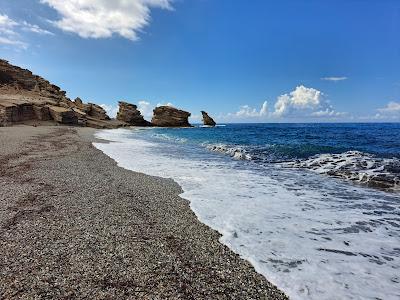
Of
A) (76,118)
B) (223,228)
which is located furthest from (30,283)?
(76,118)

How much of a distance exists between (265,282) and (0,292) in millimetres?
3653

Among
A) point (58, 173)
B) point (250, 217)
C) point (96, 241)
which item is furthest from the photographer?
point (58, 173)

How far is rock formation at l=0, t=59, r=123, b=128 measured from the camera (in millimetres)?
42625

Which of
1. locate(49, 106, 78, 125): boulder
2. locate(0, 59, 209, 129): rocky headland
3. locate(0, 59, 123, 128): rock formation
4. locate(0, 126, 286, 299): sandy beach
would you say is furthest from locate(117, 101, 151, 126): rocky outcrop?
locate(0, 126, 286, 299): sandy beach

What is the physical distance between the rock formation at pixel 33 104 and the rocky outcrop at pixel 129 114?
47.4 ft

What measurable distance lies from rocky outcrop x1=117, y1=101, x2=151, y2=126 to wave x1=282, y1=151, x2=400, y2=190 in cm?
7653

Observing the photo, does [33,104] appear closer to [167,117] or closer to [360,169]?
[360,169]

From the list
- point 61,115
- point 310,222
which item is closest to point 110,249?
point 310,222

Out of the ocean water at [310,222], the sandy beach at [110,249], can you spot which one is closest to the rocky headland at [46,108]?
the ocean water at [310,222]

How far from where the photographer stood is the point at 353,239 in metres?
6.53

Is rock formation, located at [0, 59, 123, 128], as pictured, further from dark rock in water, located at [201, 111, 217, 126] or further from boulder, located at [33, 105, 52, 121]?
dark rock in water, located at [201, 111, 217, 126]

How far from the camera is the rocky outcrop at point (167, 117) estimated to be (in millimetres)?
98181

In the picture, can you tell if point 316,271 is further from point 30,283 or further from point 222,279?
point 30,283

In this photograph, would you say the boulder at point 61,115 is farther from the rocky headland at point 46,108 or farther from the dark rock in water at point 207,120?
the dark rock in water at point 207,120
